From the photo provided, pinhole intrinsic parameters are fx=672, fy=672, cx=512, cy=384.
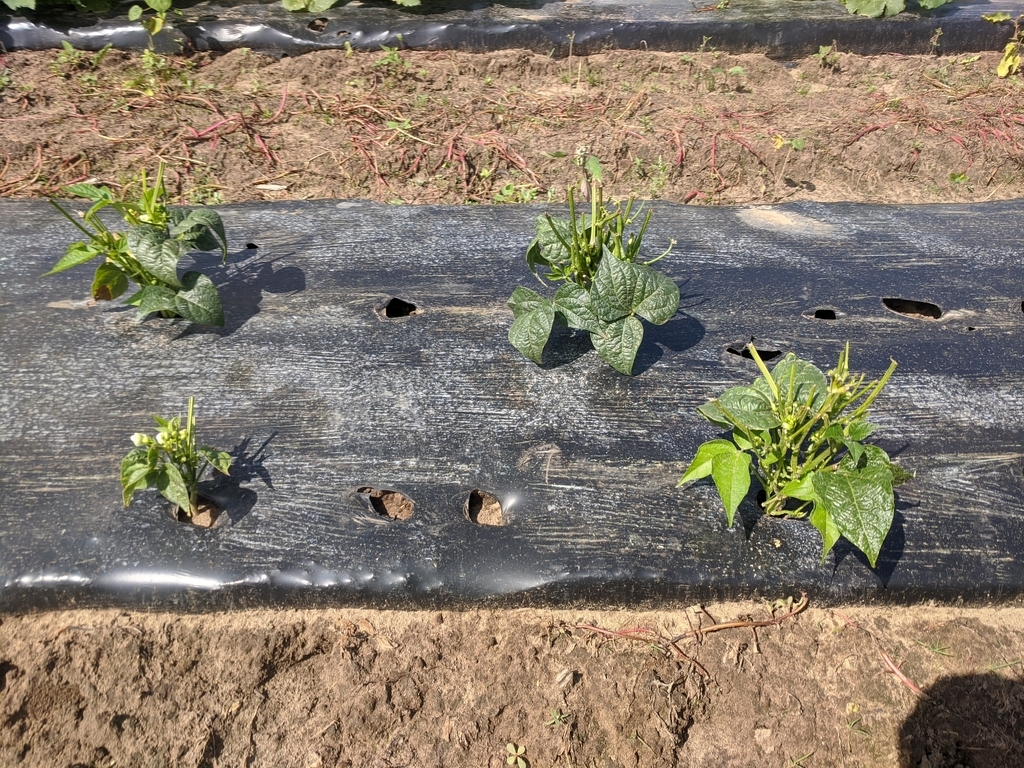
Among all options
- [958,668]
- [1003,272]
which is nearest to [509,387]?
[958,668]

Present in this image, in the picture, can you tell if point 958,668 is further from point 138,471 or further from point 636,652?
point 138,471

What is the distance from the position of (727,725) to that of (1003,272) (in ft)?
6.11

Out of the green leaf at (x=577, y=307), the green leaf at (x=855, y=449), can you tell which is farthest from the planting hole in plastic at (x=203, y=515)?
the green leaf at (x=855, y=449)

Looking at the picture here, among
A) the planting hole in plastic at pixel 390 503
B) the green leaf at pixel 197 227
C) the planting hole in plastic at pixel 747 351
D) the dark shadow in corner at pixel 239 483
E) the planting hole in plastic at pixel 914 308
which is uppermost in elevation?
the green leaf at pixel 197 227

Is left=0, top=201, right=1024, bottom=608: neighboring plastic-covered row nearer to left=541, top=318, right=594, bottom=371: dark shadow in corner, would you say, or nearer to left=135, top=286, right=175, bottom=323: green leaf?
left=541, top=318, right=594, bottom=371: dark shadow in corner

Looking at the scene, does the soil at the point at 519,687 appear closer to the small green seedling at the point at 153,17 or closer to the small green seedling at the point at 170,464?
the small green seedling at the point at 170,464

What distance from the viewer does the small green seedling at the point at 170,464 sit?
146cm

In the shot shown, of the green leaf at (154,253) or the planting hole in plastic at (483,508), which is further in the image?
the green leaf at (154,253)

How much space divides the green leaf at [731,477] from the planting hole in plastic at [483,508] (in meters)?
0.52

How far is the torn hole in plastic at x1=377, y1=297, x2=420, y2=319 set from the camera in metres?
2.07

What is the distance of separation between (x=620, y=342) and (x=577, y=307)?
0.49ft

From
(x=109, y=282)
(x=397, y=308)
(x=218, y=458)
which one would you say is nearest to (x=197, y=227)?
(x=109, y=282)

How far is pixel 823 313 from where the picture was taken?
2129 millimetres

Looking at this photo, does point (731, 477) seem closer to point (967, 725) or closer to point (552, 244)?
point (967, 725)
